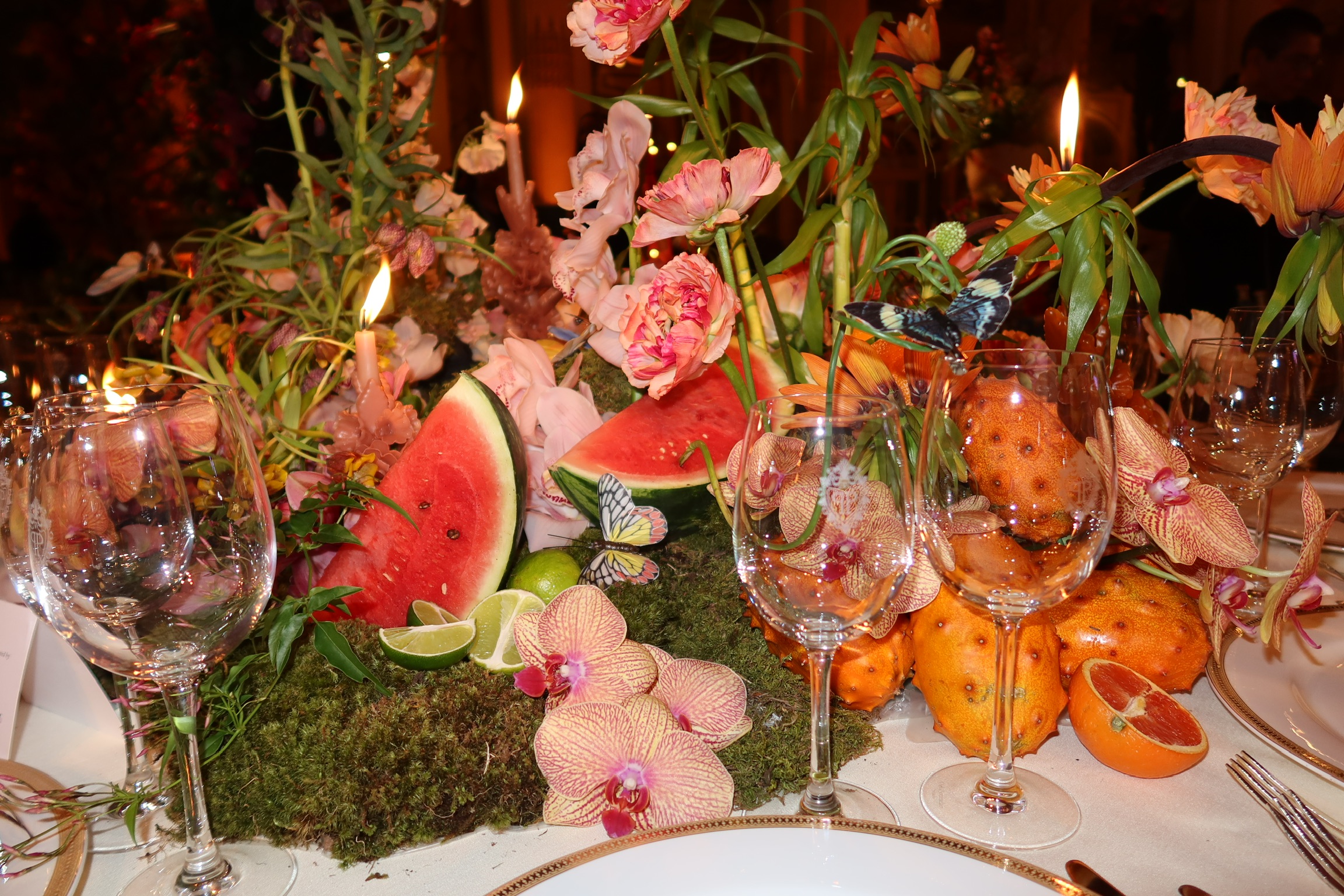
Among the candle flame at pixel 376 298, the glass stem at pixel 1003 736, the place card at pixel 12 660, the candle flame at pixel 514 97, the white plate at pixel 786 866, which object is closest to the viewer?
the white plate at pixel 786 866

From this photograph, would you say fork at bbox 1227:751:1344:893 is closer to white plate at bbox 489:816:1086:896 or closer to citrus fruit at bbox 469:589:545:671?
white plate at bbox 489:816:1086:896

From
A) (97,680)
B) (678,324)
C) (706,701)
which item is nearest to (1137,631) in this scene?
(706,701)

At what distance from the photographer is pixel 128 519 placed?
68 centimetres

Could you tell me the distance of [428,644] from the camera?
87cm

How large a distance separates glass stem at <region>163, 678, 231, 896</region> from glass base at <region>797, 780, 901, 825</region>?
48cm

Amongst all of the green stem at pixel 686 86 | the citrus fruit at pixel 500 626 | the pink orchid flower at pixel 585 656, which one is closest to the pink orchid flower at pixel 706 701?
the pink orchid flower at pixel 585 656

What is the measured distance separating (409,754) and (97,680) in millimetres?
439

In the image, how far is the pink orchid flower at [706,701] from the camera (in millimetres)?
789

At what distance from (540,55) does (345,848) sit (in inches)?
164

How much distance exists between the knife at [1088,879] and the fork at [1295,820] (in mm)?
144

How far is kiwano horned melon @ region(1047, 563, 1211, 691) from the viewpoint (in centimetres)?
89

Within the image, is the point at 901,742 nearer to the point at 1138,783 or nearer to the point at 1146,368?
the point at 1138,783

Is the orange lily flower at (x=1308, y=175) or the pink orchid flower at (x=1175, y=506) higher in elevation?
the orange lily flower at (x=1308, y=175)

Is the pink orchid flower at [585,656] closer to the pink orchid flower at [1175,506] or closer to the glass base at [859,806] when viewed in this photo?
the glass base at [859,806]
